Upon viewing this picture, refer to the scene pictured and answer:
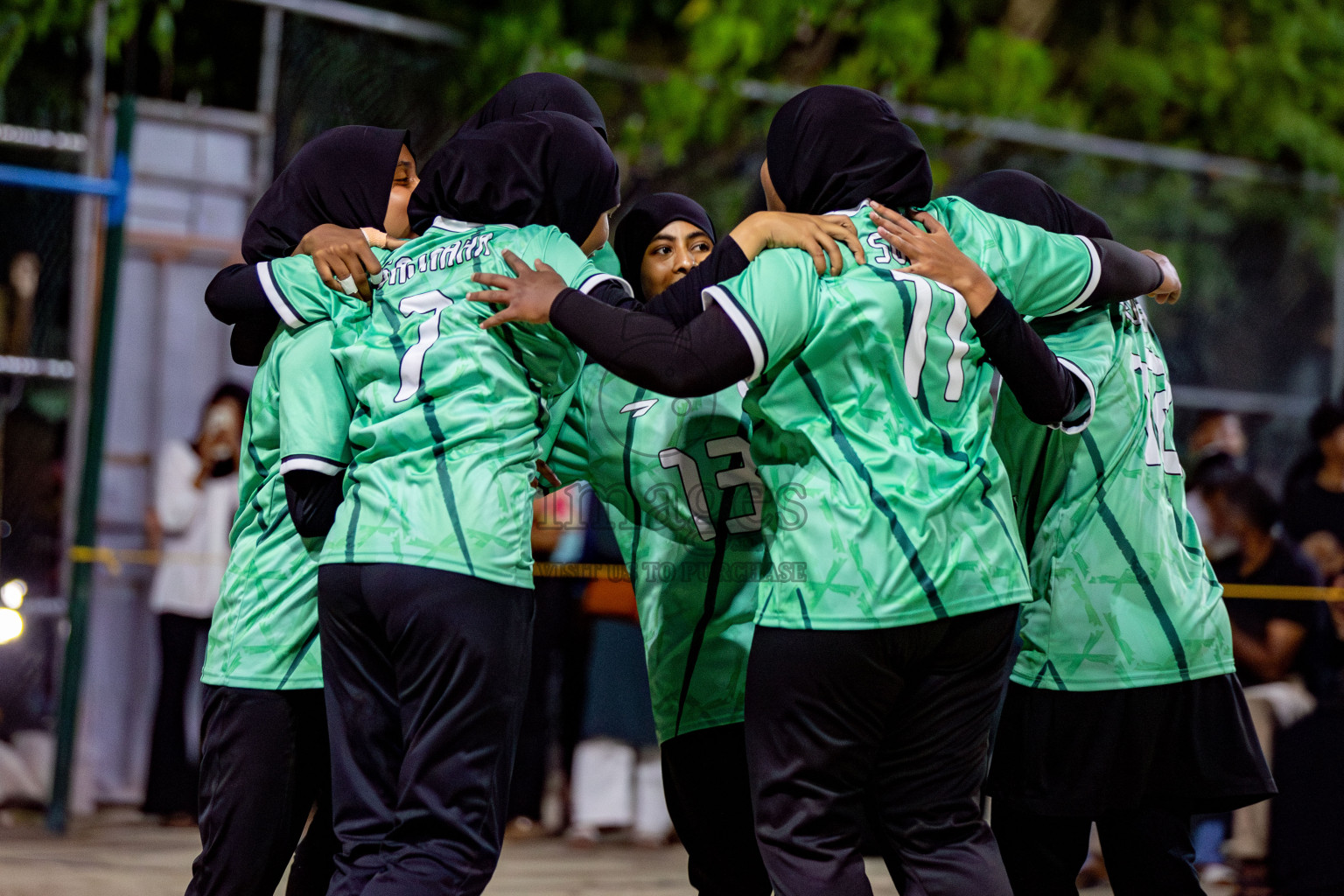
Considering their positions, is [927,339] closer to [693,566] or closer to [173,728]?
[693,566]

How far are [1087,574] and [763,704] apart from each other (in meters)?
0.85

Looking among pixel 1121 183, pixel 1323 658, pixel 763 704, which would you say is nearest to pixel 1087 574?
pixel 763 704

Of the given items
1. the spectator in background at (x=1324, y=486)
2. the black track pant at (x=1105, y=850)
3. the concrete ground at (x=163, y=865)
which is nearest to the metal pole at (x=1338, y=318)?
the spectator in background at (x=1324, y=486)

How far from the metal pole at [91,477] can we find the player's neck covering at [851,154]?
12.4 ft

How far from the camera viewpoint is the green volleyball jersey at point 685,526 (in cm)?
275

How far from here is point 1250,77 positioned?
865 cm

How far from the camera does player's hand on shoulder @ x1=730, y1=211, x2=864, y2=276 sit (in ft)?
7.47

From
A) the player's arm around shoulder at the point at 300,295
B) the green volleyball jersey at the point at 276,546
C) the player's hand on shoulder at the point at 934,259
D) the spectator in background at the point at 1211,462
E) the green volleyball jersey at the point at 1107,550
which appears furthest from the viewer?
the spectator in background at the point at 1211,462

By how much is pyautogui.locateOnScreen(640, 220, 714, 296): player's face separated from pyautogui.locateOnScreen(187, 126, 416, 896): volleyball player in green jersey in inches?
38.2

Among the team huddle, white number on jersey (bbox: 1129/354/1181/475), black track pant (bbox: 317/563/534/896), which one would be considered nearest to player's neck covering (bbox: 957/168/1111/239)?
the team huddle

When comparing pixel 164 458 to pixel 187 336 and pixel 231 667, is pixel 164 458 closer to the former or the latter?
pixel 187 336

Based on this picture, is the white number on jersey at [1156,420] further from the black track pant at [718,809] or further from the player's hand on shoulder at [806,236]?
the black track pant at [718,809]

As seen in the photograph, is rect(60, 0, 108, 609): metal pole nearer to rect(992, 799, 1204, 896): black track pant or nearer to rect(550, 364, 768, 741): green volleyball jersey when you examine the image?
rect(550, 364, 768, 741): green volleyball jersey

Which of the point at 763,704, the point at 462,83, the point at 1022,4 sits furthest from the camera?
the point at 1022,4
